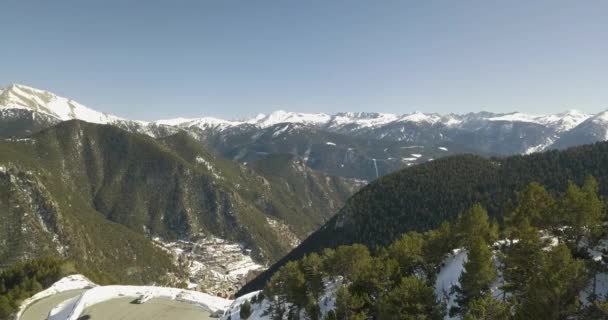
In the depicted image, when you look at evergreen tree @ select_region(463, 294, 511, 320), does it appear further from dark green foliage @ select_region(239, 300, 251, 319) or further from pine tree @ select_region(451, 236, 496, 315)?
dark green foliage @ select_region(239, 300, 251, 319)

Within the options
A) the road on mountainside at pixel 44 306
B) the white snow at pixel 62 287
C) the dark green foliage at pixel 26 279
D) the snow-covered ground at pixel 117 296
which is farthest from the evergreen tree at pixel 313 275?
the dark green foliage at pixel 26 279

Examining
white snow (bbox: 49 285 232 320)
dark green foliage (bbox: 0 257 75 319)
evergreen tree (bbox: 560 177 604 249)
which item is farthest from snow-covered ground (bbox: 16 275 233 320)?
evergreen tree (bbox: 560 177 604 249)

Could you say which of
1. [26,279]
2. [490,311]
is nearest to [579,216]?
[490,311]

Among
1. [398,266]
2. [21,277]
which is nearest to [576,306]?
[398,266]

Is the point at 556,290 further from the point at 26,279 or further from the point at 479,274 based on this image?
the point at 26,279

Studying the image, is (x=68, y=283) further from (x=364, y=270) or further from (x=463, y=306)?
(x=463, y=306)

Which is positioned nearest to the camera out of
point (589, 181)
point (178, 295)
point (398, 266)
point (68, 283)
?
point (398, 266)
